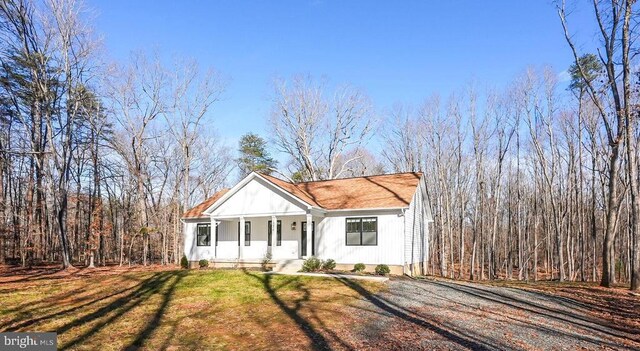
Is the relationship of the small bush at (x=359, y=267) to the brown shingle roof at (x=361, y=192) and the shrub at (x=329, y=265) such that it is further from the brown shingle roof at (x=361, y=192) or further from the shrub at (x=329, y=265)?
the brown shingle roof at (x=361, y=192)

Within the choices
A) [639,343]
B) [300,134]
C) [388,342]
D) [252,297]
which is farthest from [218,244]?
[639,343]

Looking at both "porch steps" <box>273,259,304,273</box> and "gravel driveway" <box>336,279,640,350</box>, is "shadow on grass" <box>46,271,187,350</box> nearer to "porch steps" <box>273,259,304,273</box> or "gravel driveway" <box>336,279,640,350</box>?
"gravel driveway" <box>336,279,640,350</box>

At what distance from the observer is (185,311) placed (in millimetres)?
10133

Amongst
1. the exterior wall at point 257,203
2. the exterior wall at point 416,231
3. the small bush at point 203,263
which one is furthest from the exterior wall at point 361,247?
the small bush at point 203,263

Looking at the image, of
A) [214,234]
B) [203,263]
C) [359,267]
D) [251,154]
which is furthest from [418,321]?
[251,154]

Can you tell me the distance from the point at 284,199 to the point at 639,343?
14691 mm

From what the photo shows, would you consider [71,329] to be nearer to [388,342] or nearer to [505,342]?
[388,342]

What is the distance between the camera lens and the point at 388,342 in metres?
7.28

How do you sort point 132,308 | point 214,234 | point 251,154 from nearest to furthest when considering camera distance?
point 132,308, point 214,234, point 251,154

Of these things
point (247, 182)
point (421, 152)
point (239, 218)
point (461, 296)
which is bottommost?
point (461, 296)

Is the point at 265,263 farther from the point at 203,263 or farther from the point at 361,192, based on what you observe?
the point at 361,192

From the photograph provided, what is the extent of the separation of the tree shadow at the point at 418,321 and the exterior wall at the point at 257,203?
717 centimetres

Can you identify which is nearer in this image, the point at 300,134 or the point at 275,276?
the point at 275,276

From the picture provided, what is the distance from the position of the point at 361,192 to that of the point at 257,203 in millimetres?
5478
